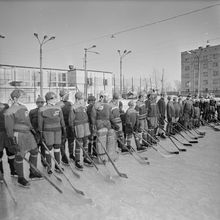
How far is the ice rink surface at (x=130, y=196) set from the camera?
2.86 meters

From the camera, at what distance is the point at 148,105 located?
276 inches

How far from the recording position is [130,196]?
3369 mm

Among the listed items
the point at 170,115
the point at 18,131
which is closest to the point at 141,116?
the point at 170,115

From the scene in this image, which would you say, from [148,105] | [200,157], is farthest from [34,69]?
[200,157]

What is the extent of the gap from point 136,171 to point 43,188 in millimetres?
1875

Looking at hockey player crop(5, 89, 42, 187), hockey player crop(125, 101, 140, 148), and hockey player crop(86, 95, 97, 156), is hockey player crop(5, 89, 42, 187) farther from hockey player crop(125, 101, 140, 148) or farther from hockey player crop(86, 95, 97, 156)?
hockey player crop(125, 101, 140, 148)

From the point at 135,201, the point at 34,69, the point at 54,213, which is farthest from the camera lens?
the point at 34,69

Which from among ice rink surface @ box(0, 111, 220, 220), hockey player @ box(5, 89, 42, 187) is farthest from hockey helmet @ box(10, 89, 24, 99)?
ice rink surface @ box(0, 111, 220, 220)

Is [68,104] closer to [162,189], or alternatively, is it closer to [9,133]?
[9,133]

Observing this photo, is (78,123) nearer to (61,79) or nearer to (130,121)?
(130,121)

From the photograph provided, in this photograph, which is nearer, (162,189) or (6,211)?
(6,211)

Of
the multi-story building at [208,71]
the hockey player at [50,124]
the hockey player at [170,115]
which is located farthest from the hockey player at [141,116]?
the multi-story building at [208,71]

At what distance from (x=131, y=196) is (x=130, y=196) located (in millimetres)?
15

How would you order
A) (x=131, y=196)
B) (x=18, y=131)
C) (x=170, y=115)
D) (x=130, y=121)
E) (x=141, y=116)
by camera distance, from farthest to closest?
(x=170, y=115) → (x=141, y=116) → (x=130, y=121) → (x=18, y=131) → (x=131, y=196)
